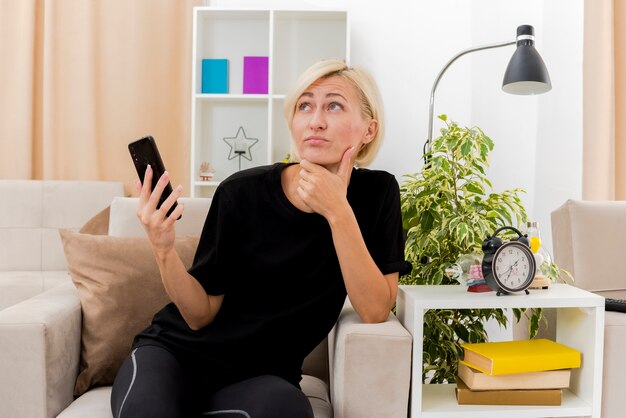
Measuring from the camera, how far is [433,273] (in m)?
1.98

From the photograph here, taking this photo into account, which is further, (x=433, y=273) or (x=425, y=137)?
(x=425, y=137)

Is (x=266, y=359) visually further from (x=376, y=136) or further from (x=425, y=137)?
(x=425, y=137)

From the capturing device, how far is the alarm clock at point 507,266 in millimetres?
1438

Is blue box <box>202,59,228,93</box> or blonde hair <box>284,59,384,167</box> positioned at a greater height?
blue box <box>202,59,228,93</box>

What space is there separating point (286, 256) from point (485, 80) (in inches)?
85.2

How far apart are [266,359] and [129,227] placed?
0.65m

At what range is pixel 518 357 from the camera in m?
1.41

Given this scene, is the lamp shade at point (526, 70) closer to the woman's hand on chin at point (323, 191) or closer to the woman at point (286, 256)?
the woman at point (286, 256)

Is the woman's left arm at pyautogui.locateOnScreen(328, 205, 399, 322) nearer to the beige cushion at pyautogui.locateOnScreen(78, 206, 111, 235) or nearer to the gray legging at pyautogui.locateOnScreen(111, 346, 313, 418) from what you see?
the gray legging at pyautogui.locateOnScreen(111, 346, 313, 418)

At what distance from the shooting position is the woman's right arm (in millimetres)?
1260

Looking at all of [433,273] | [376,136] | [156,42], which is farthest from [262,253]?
[156,42]

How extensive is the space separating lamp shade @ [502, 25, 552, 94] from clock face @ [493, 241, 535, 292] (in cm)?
69

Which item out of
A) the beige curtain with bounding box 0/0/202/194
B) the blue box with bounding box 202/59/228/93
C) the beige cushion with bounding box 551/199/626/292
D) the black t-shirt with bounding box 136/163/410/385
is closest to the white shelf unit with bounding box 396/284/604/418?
the black t-shirt with bounding box 136/163/410/385

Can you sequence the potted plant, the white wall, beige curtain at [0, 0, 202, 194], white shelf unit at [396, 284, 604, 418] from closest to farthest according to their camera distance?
white shelf unit at [396, 284, 604, 418]
the potted plant
the white wall
beige curtain at [0, 0, 202, 194]
